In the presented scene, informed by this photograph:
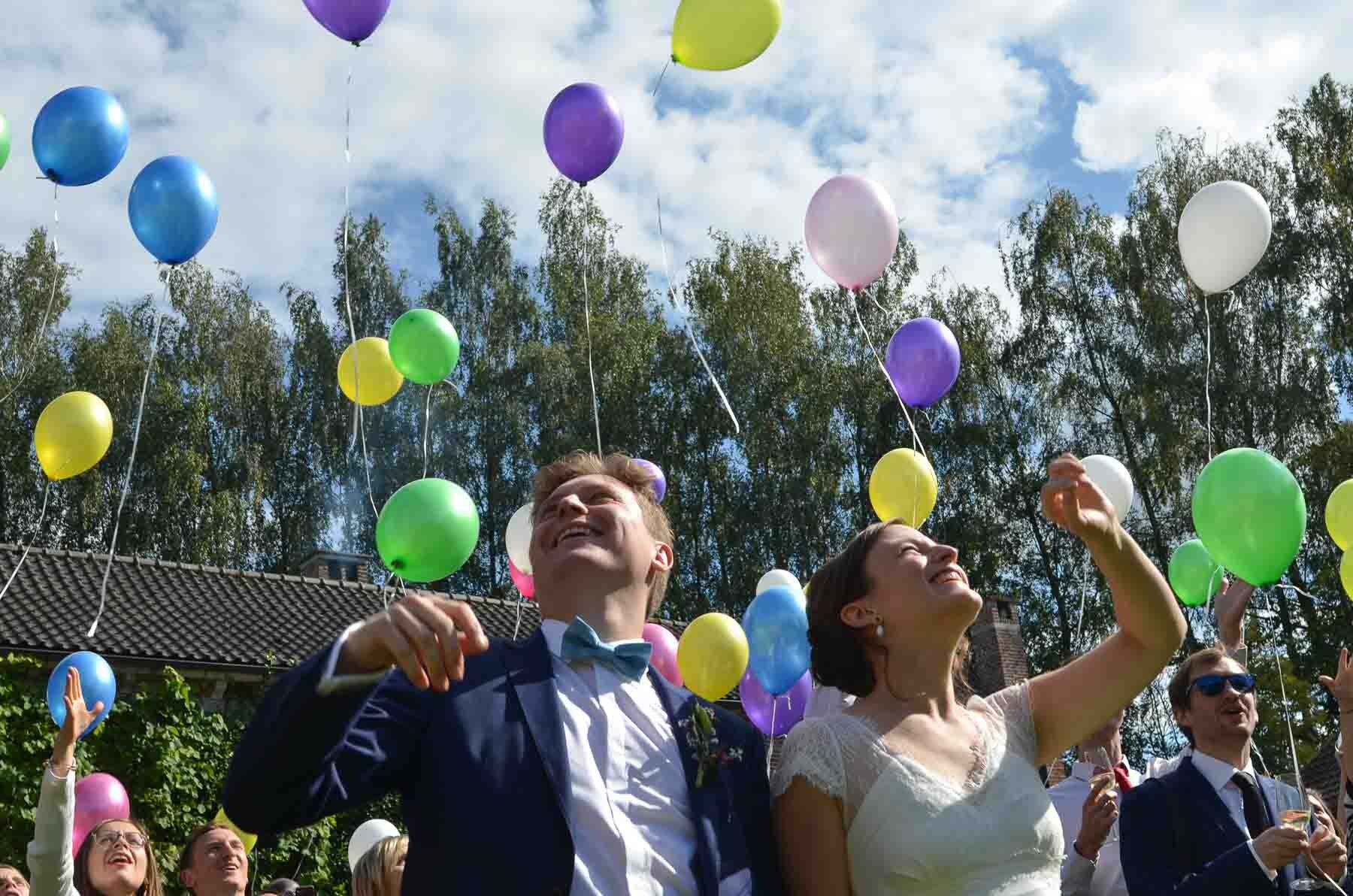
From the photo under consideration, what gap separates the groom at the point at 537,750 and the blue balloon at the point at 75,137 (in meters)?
4.51

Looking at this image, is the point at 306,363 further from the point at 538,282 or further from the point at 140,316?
the point at 538,282

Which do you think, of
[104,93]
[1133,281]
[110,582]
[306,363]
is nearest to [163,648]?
[110,582]

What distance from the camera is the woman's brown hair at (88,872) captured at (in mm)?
3873

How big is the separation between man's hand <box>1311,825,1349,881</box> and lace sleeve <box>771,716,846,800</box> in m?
1.26

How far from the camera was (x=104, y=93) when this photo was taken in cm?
589

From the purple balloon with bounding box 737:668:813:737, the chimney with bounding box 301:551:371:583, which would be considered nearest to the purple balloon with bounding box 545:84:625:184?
the purple balloon with bounding box 737:668:813:737

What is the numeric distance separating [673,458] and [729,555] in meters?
1.85

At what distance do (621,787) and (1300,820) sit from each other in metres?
1.72

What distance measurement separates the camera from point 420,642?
1491 millimetres

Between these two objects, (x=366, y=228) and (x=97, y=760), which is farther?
(x=366, y=228)

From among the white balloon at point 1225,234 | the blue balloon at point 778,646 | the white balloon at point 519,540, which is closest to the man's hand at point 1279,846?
the blue balloon at point 778,646

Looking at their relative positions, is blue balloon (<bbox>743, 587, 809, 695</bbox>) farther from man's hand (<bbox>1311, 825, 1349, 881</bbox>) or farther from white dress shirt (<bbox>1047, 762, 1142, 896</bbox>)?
man's hand (<bbox>1311, 825, 1349, 881</bbox>)

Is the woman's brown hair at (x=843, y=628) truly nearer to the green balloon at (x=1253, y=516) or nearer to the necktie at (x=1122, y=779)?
the necktie at (x=1122, y=779)

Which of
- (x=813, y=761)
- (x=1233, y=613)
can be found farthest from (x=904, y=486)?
(x=813, y=761)
